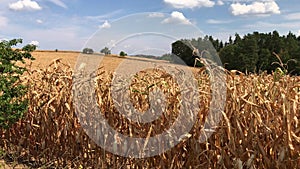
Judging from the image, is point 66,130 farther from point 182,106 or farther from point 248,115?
point 248,115

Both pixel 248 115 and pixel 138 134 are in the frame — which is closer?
pixel 248 115

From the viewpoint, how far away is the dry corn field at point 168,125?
2738 millimetres

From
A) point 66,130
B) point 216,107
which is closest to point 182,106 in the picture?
point 216,107

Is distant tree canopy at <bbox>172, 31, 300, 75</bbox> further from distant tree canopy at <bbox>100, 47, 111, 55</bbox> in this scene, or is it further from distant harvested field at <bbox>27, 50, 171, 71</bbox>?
distant tree canopy at <bbox>100, 47, 111, 55</bbox>

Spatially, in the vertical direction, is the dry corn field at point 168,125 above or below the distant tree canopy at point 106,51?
below

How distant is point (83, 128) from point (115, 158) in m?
0.51

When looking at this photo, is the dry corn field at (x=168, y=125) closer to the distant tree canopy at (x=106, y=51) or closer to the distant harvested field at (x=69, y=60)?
the distant tree canopy at (x=106, y=51)

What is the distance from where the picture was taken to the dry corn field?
2738mm

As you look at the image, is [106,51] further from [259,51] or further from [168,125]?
[259,51]

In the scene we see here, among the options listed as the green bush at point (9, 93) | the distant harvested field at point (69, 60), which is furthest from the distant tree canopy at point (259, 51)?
the green bush at point (9, 93)

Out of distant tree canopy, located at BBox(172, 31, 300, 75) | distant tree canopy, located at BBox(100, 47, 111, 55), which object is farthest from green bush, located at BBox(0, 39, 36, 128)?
distant tree canopy, located at BBox(172, 31, 300, 75)

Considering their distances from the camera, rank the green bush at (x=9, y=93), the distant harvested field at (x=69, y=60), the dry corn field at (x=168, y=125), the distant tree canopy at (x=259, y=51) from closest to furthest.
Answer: the dry corn field at (x=168, y=125) → the green bush at (x=9, y=93) → the distant harvested field at (x=69, y=60) → the distant tree canopy at (x=259, y=51)

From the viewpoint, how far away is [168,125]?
345cm

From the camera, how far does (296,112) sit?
2744 millimetres
